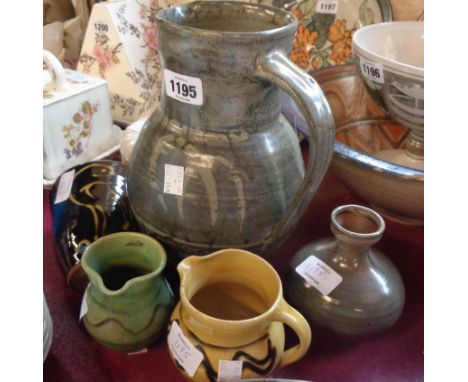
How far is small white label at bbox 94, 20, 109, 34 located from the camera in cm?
109

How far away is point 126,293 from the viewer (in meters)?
0.52

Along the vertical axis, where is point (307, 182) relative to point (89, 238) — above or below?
Answer: above

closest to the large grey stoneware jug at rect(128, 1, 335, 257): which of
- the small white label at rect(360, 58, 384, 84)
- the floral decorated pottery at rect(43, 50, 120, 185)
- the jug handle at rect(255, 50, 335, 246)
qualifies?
the jug handle at rect(255, 50, 335, 246)

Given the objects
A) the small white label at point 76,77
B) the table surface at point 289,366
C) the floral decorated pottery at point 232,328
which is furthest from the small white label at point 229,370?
the small white label at point 76,77

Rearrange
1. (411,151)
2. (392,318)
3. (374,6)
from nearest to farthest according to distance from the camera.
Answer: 1. (392,318)
2. (411,151)
3. (374,6)

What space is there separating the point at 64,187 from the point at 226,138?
316 millimetres

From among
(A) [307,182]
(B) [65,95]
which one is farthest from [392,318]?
(B) [65,95]

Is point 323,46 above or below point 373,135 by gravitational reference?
above

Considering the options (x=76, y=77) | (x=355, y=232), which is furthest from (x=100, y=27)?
(x=355, y=232)

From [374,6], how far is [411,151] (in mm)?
377

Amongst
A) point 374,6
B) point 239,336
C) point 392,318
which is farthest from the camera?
point 374,6

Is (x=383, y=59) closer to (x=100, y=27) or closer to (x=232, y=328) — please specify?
(x=232, y=328)

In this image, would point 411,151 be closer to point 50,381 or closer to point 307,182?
point 307,182

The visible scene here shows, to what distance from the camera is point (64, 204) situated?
0.69m
